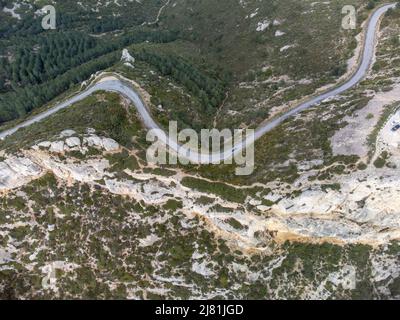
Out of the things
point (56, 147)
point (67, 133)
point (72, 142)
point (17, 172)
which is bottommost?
point (17, 172)

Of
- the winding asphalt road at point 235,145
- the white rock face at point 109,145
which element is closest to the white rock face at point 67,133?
the white rock face at point 109,145

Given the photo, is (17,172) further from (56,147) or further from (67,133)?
(67,133)

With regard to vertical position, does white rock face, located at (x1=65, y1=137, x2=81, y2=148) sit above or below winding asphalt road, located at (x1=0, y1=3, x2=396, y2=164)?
below

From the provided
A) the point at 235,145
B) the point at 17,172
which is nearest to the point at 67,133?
the point at 17,172

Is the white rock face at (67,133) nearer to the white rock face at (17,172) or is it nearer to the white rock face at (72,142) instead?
the white rock face at (72,142)

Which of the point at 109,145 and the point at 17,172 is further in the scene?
the point at 109,145

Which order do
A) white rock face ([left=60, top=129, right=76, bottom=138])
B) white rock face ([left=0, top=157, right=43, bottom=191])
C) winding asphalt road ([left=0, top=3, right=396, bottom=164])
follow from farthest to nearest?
winding asphalt road ([left=0, top=3, right=396, bottom=164]) < white rock face ([left=60, top=129, right=76, bottom=138]) < white rock face ([left=0, top=157, right=43, bottom=191])

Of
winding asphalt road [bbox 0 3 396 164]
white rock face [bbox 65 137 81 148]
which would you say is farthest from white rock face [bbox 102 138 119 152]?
winding asphalt road [bbox 0 3 396 164]

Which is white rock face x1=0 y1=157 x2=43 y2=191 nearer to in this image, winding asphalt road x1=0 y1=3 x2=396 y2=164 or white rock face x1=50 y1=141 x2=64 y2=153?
white rock face x1=50 y1=141 x2=64 y2=153
